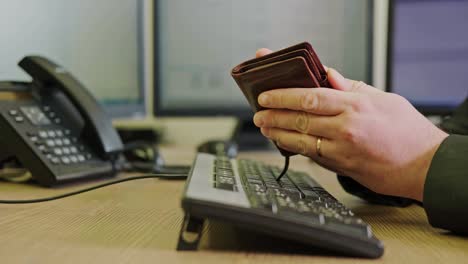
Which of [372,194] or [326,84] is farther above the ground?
[326,84]

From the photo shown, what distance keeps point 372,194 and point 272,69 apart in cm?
22

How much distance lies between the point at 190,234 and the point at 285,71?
7.0 inches

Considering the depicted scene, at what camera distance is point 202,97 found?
1.37 metres

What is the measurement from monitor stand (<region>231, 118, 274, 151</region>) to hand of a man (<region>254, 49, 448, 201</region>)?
0.82m

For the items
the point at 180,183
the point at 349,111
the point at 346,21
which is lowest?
the point at 180,183

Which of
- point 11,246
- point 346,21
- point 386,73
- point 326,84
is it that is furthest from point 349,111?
point 346,21

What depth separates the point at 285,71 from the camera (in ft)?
1.62

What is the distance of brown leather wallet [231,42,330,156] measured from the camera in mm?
478

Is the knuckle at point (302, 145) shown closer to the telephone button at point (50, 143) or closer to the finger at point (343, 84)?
the finger at point (343, 84)

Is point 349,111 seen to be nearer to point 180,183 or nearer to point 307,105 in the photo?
point 307,105

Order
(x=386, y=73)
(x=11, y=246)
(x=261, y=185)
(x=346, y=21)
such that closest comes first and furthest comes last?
(x=11, y=246), (x=261, y=185), (x=386, y=73), (x=346, y=21)

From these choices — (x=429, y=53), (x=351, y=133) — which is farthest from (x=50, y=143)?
(x=429, y=53)

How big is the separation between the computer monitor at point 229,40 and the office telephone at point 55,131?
0.54 metres

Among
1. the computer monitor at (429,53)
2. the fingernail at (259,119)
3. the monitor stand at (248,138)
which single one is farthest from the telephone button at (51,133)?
the computer monitor at (429,53)
